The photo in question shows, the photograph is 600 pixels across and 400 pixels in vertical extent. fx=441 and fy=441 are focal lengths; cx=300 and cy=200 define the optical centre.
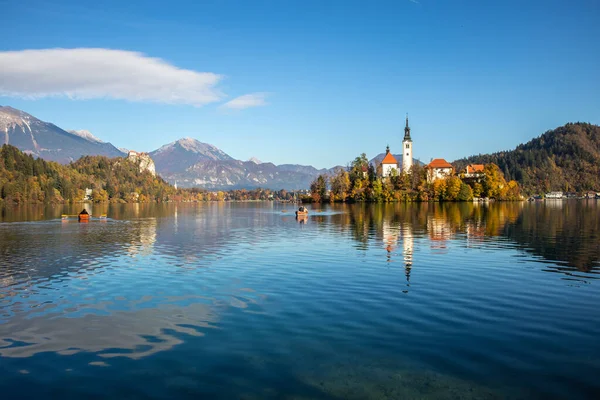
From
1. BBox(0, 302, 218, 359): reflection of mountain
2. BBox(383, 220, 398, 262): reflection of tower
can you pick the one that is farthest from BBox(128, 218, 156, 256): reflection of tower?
BBox(383, 220, 398, 262): reflection of tower

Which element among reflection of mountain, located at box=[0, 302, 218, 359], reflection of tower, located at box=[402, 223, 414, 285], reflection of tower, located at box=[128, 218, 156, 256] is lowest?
reflection of mountain, located at box=[0, 302, 218, 359]

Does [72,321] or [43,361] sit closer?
[43,361]

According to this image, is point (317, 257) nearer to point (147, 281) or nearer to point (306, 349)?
point (147, 281)

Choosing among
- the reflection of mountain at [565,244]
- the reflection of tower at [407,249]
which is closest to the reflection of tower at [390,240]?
the reflection of tower at [407,249]

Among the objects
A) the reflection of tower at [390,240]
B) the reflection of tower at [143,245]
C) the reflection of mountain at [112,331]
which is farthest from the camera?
the reflection of tower at [143,245]

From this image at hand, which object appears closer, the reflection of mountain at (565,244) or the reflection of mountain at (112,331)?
the reflection of mountain at (112,331)

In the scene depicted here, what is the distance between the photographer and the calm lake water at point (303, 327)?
39.6 feet

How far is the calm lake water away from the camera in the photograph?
39.6ft

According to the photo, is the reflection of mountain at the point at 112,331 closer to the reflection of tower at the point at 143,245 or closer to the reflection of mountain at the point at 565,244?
the reflection of tower at the point at 143,245

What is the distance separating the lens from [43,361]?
13.9 metres

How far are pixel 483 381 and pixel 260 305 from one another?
10565mm

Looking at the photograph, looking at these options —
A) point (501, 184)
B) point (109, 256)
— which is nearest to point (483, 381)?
point (109, 256)

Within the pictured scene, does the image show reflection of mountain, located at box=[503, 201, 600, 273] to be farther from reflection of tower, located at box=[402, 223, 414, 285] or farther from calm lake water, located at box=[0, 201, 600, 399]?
reflection of tower, located at box=[402, 223, 414, 285]

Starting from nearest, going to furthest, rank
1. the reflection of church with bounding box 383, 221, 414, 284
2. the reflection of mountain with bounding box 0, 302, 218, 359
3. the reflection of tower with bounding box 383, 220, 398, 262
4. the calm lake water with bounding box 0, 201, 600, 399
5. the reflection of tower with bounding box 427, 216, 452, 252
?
the calm lake water with bounding box 0, 201, 600, 399, the reflection of mountain with bounding box 0, 302, 218, 359, the reflection of church with bounding box 383, 221, 414, 284, the reflection of tower with bounding box 383, 220, 398, 262, the reflection of tower with bounding box 427, 216, 452, 252
